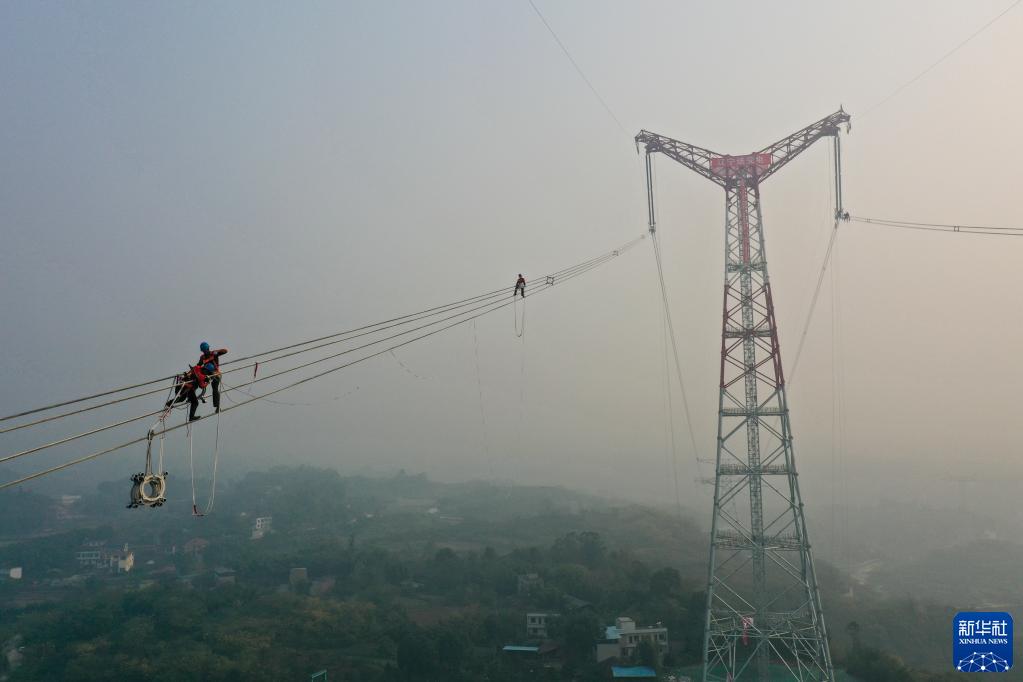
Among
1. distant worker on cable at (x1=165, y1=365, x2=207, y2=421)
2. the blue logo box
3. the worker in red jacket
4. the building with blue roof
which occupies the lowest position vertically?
the building with blue roof

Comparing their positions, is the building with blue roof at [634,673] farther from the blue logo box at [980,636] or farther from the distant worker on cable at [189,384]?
the distant worker on cable at [189,384]

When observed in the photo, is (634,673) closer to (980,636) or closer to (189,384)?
(980,636)

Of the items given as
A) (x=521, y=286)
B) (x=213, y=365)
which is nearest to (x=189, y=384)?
(x=213, y=365)

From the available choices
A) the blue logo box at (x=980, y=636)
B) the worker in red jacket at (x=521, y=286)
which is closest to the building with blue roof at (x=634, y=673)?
the blue logo box at (x=980, y=636)

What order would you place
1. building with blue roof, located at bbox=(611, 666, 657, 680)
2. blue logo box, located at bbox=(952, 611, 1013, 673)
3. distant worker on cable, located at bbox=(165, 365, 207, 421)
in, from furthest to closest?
building with blue roof, located at bbox=(611, 666, 657, 680), blue logo box, located at bbox=(952, 611, 1013, 673), distant worker on cable, located at bbox=(165, 365, 207, 421)

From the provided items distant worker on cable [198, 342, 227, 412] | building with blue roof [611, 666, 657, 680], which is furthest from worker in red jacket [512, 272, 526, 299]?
building with blue roof [611, 666, 657, 680]

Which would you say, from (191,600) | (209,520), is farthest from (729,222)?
(209,520)

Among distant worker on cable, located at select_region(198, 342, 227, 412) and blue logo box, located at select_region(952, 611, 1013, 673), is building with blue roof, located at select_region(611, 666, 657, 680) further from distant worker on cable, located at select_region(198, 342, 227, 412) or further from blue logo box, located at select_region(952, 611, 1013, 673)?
distant worker on cable, located at select_region(198, 342, 227, 412)
